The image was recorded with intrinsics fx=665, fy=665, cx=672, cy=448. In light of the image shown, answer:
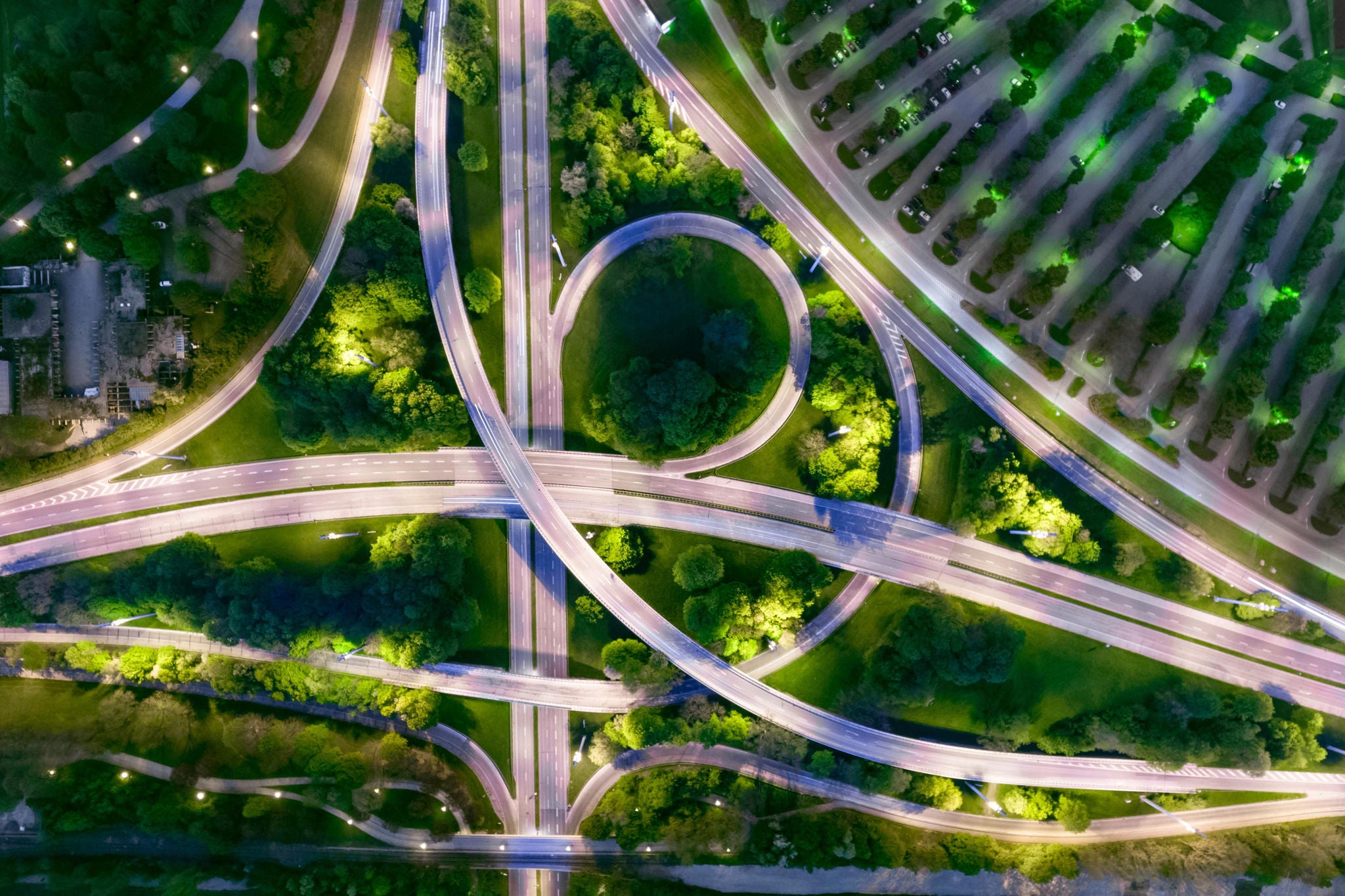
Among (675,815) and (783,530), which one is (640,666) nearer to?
(675,815)

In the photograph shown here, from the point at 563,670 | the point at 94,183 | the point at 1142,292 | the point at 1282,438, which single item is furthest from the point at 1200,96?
the point at 94,183

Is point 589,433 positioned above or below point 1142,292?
below

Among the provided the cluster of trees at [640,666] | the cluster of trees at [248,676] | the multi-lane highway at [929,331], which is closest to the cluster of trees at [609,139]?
the multi-lane highway at [929,331]

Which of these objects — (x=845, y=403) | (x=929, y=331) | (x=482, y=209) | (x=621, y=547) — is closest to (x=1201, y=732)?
(x=929, y=331)

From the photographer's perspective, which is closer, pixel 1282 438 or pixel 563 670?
pixel 1282 438

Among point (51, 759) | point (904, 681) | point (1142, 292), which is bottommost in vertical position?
point (51, 759)

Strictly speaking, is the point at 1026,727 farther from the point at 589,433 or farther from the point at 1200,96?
the point at 1200,96
